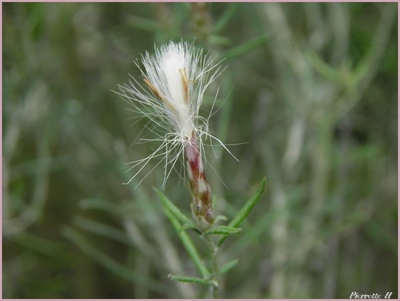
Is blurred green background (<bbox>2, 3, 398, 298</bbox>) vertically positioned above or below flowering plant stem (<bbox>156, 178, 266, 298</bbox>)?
above

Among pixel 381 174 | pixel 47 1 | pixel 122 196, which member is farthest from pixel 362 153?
pixel 47 1

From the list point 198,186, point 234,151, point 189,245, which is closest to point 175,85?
point 198,186

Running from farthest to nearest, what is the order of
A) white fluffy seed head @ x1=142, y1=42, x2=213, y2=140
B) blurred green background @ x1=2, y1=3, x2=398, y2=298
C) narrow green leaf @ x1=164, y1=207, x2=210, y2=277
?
blurred green background @ x1=2, y1=3, x2=398, y2=298 → narrow green leaf @ x1=164, y1=207, x2=210, y2=277 → white fluffy seed head @ x1=142, y1=42, x2=213, y2=140

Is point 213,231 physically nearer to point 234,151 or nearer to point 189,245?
point 189,245

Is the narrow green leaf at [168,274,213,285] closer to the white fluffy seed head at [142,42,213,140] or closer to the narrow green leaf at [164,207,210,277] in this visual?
the narrow green leaf at [164,207,210,277]

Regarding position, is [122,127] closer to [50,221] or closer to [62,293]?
[50,221]

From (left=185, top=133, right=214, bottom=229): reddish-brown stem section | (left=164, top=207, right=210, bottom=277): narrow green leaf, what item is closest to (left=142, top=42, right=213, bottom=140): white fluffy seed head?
(left=185, top=133, right=214, bottom=229): reddish-brown stem section
